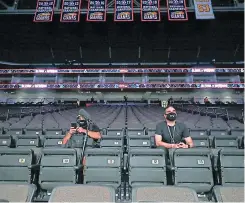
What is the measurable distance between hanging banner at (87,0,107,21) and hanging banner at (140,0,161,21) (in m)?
2.64

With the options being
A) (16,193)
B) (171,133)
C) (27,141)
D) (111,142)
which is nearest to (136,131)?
(111,142)

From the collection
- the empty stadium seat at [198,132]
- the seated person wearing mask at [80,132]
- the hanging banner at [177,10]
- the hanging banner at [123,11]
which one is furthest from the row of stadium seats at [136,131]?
the hanging banner at [177,10]

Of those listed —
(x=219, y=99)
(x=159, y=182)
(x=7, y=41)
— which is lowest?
(x=159, y=182)

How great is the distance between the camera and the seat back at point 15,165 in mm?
3734

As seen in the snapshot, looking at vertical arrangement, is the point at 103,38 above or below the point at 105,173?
above

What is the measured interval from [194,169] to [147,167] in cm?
76

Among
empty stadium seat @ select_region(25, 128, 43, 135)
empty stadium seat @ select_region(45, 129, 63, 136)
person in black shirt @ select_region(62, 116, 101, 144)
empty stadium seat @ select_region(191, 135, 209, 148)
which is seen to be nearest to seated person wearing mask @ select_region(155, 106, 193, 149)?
person in black shirt @ select_region(62, 116, 101, 144)

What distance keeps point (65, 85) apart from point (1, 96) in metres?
8.31

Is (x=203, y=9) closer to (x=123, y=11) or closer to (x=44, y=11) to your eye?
(x=123, y=11)

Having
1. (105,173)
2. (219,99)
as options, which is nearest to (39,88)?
(219,99)

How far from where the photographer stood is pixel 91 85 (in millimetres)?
25844

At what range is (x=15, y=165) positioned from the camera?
379 cm

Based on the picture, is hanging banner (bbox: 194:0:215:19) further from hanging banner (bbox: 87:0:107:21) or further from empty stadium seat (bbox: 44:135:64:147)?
empty stadium seat (bbox: 44:135:64:147)

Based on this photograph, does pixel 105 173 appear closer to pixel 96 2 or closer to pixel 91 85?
pixel 96 2
